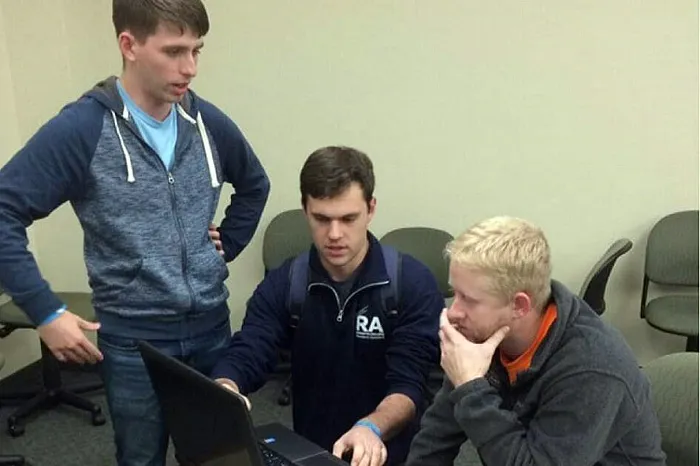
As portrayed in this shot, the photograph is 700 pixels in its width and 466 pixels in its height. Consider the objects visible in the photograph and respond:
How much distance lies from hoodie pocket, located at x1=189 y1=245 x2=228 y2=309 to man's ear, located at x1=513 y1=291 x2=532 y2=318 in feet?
2.50

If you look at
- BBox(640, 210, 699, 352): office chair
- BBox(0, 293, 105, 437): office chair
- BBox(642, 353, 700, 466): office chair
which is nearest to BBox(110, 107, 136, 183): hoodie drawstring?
BBox(642, 353, 700, 466): office chair

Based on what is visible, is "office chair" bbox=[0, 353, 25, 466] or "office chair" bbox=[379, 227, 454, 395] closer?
"office chair" bbox=[0, 353, 25, 466]

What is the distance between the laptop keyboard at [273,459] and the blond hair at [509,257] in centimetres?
44

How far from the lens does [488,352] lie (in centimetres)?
128

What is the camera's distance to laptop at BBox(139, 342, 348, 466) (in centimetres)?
110

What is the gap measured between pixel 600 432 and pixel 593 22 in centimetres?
247

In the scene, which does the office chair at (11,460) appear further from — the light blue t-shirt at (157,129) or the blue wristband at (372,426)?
the blue wristband at (372,426)

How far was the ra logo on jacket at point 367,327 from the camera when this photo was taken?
5.46ft

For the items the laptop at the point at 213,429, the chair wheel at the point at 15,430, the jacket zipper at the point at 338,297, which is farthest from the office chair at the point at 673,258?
the chair wheel at the point at 15,430

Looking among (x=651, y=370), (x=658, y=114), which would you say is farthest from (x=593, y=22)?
(x=651, y=370)

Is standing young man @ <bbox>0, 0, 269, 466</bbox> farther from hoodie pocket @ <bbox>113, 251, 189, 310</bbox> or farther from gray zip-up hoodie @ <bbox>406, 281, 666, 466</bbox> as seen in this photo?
gray zip-up hoodie @ <bbox>406, 281, 666, 466</bbox>

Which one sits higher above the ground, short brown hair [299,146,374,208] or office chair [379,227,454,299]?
short brown hair [299,146,374,208]

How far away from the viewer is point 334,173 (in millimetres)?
1680

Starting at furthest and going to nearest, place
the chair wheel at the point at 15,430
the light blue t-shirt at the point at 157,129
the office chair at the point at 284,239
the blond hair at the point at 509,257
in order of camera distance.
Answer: the office chair at the point at 284,239, the chair wheel at the point at 15,430, the light blue t-shirt at the point at 157,129, the blond hair at the point at 509,257
